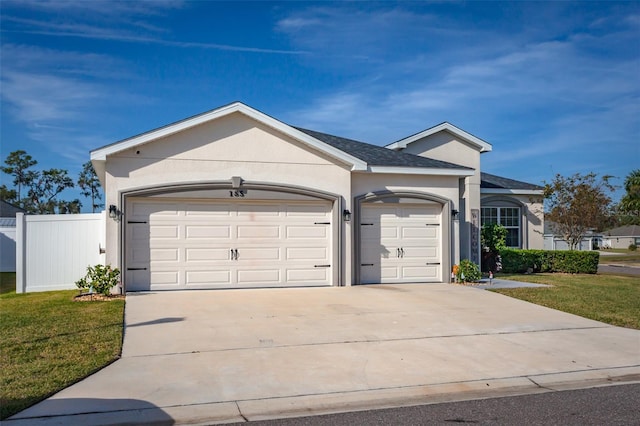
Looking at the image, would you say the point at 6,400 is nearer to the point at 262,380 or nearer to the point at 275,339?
the point at 262,380

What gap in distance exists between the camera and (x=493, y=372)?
6.81 meters

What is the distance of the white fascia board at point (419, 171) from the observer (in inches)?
584

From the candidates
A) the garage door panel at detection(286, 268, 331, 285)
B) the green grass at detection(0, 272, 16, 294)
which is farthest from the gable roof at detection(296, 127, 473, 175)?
the green grass at detection(0, 272, 16, 294)

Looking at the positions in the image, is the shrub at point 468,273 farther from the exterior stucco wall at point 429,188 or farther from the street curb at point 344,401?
the street curb at point 344,401

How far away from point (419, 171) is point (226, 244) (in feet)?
19.1

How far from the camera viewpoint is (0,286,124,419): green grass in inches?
228

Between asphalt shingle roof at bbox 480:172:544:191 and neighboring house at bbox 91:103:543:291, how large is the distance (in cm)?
790

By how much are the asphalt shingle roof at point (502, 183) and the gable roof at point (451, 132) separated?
2.93 m

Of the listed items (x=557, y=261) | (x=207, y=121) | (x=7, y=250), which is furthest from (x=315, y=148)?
(x=7, y=250)

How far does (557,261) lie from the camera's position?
68.5 feet

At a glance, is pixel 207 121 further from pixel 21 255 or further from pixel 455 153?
pixel 455 153

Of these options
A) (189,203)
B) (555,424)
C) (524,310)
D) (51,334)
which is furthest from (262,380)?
(189,203)

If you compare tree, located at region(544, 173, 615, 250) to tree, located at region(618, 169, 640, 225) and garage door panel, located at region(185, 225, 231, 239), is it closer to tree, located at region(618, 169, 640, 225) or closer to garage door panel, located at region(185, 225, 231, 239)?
garage door panel, located at region(185, 225, 231, 239)

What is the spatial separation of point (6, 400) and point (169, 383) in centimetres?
161
